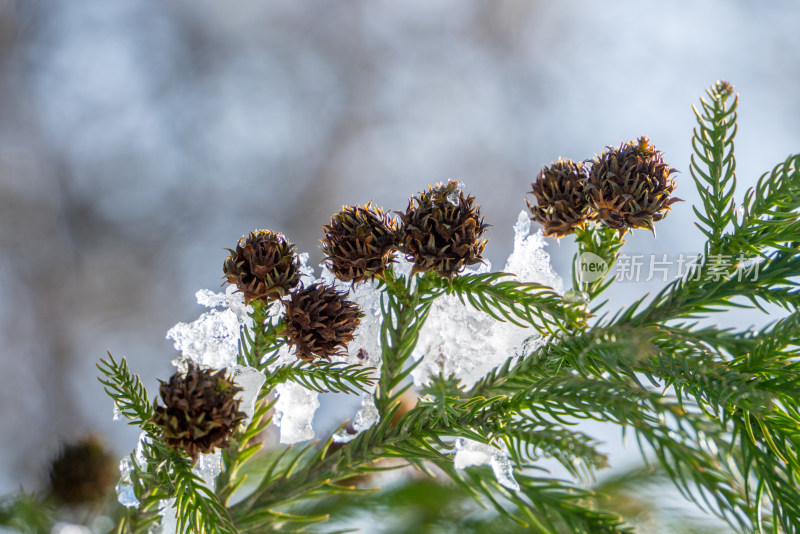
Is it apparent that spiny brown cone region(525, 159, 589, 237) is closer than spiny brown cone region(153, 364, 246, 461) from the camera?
No

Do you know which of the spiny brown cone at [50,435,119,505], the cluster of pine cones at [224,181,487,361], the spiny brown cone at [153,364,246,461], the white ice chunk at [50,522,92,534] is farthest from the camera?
the spiny brown cone at [50,435,119,505]

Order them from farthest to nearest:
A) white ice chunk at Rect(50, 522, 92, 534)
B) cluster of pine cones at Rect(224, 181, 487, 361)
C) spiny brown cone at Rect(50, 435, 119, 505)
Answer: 1. spiny brown cone at Rect(50, 435, 119, 505)
2. white ice chunk at Rect(50, 522, 92, 534)
3. cluster of pine cones at Rect(224, 181, 487, 361)

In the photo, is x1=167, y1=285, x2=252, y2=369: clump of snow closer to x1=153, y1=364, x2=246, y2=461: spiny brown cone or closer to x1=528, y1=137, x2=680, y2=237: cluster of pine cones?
x1=153, y1=364, x2=246, y2=461: spiny brown cone

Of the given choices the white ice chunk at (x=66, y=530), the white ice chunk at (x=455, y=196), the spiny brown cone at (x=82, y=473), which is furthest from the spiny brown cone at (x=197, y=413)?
the spiny brown cone at (x=82, y=473)

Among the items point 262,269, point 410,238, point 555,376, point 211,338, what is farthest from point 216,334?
point 555,376

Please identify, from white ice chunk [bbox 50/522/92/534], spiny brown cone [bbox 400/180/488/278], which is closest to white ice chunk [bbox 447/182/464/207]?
spiny brown cone [bbox 400/180/488/278]

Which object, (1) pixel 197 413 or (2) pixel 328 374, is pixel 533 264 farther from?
(1) pixel 197 413
